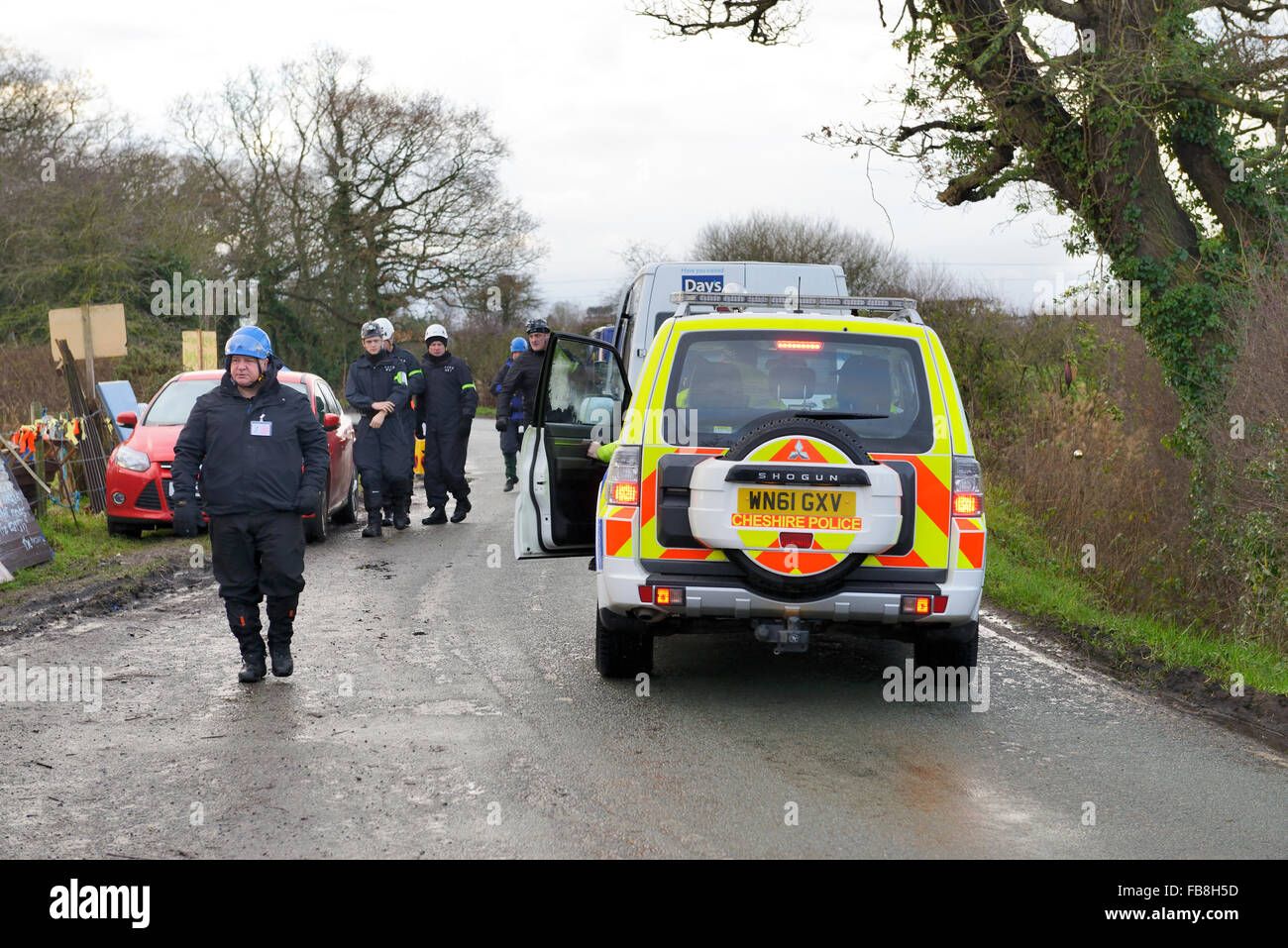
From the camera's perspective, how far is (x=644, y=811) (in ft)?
16.0

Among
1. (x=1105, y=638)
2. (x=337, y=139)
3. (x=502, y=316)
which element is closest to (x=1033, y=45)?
(x=1105, y=638)

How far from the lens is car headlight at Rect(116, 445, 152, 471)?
1223 centimetres

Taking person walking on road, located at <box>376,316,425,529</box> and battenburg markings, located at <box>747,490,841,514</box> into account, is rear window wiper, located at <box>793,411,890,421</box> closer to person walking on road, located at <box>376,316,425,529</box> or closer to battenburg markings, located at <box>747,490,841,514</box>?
battenburg markings, located at <box>747,490,841,514</box>

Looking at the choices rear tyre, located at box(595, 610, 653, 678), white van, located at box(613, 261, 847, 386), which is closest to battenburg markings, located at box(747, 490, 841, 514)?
rear tyre, located at box(595, 610, 653, 678)

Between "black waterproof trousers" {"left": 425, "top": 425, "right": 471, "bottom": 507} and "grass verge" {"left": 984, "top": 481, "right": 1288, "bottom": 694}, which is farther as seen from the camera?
"black waterproof trousers" {"left": 425, "top": 425, "right": 471, "bottom": 507}

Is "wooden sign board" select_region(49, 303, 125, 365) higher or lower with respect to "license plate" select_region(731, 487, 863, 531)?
higher

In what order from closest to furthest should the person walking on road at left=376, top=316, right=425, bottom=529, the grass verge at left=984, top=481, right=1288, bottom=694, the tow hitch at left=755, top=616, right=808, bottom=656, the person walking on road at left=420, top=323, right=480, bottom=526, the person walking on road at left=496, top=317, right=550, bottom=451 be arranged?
the tow hitch at left=755, top=616, right=808, bottom=656 < the grass verge at left=984, top=481, right=1288, bottom=694 < the person walking on road at left=376, top=316, right=425, bottom=529 < the person walking on road at left=420, top=323, right=480, bottom=526 < the person walking on road at left=496, top=317, right=550, bottom=451

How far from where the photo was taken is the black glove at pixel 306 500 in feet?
23.1

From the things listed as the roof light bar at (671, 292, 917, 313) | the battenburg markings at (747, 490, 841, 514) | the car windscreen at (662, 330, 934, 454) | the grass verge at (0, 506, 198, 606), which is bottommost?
the grass verge at (0, 506, 198, 606)

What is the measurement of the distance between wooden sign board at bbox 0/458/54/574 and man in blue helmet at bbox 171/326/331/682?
14.0ft

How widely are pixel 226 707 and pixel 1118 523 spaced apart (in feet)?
34.2

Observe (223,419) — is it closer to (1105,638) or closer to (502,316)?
(1105,638)

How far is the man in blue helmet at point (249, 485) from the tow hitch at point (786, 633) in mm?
2603

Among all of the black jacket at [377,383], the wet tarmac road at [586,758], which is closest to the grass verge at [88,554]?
the wet tarmac road at [586,758]
